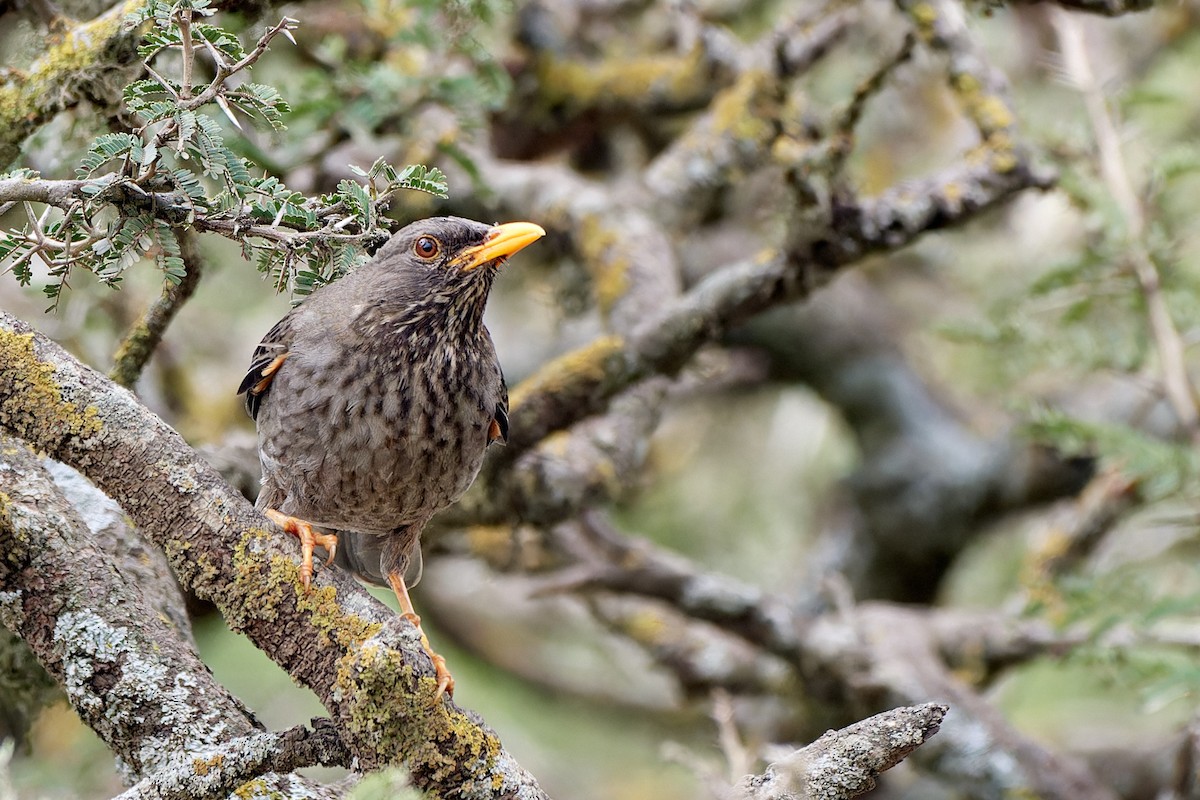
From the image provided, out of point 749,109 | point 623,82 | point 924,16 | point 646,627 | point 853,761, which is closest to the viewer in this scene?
point 853,761

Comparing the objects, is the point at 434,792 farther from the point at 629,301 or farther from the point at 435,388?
the point at 629,301

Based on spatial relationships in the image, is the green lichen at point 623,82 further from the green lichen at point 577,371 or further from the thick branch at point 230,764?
the thick branch at point 230,764

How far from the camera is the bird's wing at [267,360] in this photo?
13.0 feet

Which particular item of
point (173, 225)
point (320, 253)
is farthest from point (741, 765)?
point (173, 225)

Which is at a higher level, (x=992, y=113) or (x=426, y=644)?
(x=992, y=113)

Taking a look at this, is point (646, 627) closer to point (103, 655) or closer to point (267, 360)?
point (267, 360)

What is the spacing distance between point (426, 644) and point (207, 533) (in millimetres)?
678

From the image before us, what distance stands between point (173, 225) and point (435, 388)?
1.07 metres

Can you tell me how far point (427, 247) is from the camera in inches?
159

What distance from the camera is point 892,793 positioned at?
7.02 metres

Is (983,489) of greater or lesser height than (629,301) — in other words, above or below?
below

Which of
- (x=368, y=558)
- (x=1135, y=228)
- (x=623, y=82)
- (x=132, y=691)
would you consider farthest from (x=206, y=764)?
(x=623, y=82)

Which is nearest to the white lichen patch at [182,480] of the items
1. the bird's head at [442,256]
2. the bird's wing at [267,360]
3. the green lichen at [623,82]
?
the bird's wing at [267,360]

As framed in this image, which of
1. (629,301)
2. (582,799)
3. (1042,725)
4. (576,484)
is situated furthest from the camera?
(582,799)
